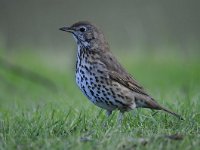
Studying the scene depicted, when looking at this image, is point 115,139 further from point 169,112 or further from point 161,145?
point 169,112

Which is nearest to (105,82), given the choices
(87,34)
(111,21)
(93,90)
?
(93,90)

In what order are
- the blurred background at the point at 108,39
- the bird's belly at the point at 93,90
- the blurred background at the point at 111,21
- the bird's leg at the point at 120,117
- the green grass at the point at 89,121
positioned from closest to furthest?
the green grass at the point at 89,121, the bird's leg at the point at 120,117, the bird's belly at the point at 93,90, the blurred background at the point at 108,39, the blurred background at the point at 111,21

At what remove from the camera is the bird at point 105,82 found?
8414mm

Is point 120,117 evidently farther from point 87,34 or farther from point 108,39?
point 108,39

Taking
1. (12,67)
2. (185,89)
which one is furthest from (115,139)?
(12,67)

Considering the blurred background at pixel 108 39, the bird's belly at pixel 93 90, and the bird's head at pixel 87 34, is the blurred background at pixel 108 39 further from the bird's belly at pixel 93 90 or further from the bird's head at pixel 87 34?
the bird's belly at pixel 93 90

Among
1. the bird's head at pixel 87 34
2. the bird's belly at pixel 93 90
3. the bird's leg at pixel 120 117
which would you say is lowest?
the bird's leg at pixel 120 117

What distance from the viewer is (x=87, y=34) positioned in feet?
30.1

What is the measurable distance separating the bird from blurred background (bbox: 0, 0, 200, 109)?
5.57 feet

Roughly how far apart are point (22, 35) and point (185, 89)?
963 cm

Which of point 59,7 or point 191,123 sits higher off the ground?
point 59,7

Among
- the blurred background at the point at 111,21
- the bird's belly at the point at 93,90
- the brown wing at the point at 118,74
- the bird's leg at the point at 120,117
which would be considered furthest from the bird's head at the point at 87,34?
the blurred background at the point at 111,21

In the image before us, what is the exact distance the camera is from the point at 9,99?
39.3 ft

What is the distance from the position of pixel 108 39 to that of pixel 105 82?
35.8ft
